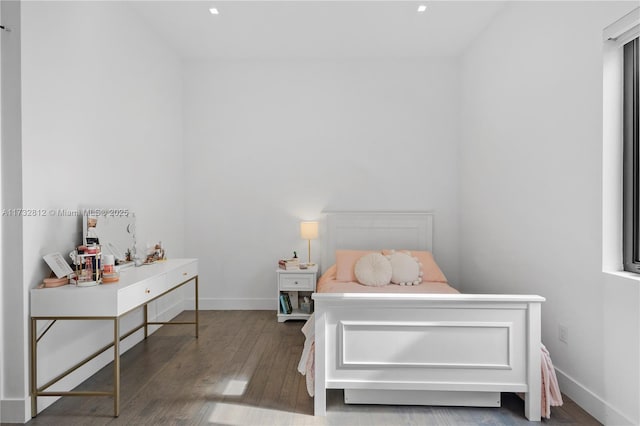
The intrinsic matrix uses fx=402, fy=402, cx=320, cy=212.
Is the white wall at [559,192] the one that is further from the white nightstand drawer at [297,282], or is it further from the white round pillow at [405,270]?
the white nightstand drawer at [297,282]

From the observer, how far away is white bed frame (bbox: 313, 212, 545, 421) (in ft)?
7.43

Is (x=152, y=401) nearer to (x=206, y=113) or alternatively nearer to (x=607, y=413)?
(x=607, y=413)

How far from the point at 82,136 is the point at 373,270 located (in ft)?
8.50

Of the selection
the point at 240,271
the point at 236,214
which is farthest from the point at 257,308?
the point at 236,214

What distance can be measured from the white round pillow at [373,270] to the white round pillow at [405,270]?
0.24ft

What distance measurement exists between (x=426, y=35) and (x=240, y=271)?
3.21 meters

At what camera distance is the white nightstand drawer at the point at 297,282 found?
13.9 ft

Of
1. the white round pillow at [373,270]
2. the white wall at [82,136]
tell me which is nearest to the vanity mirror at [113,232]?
the white wall at [82,136]

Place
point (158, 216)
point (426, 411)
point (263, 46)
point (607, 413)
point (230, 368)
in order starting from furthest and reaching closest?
1. point (263, 46)
2. point (158, 216)
3. point (230, 368)
4. point (426, 411)
5. point (607, 413)

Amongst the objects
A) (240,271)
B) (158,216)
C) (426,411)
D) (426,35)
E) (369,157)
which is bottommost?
(426,411)

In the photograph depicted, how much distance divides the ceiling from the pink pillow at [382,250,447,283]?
7.17 feet

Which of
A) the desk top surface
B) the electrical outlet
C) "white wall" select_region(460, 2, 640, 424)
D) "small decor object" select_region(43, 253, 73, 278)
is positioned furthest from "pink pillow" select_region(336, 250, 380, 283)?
"small decor object" select_region(43, 253, 73, 278)

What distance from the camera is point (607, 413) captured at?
2.17m

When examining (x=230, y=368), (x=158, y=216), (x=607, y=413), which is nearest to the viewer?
(x=607, y=413)
